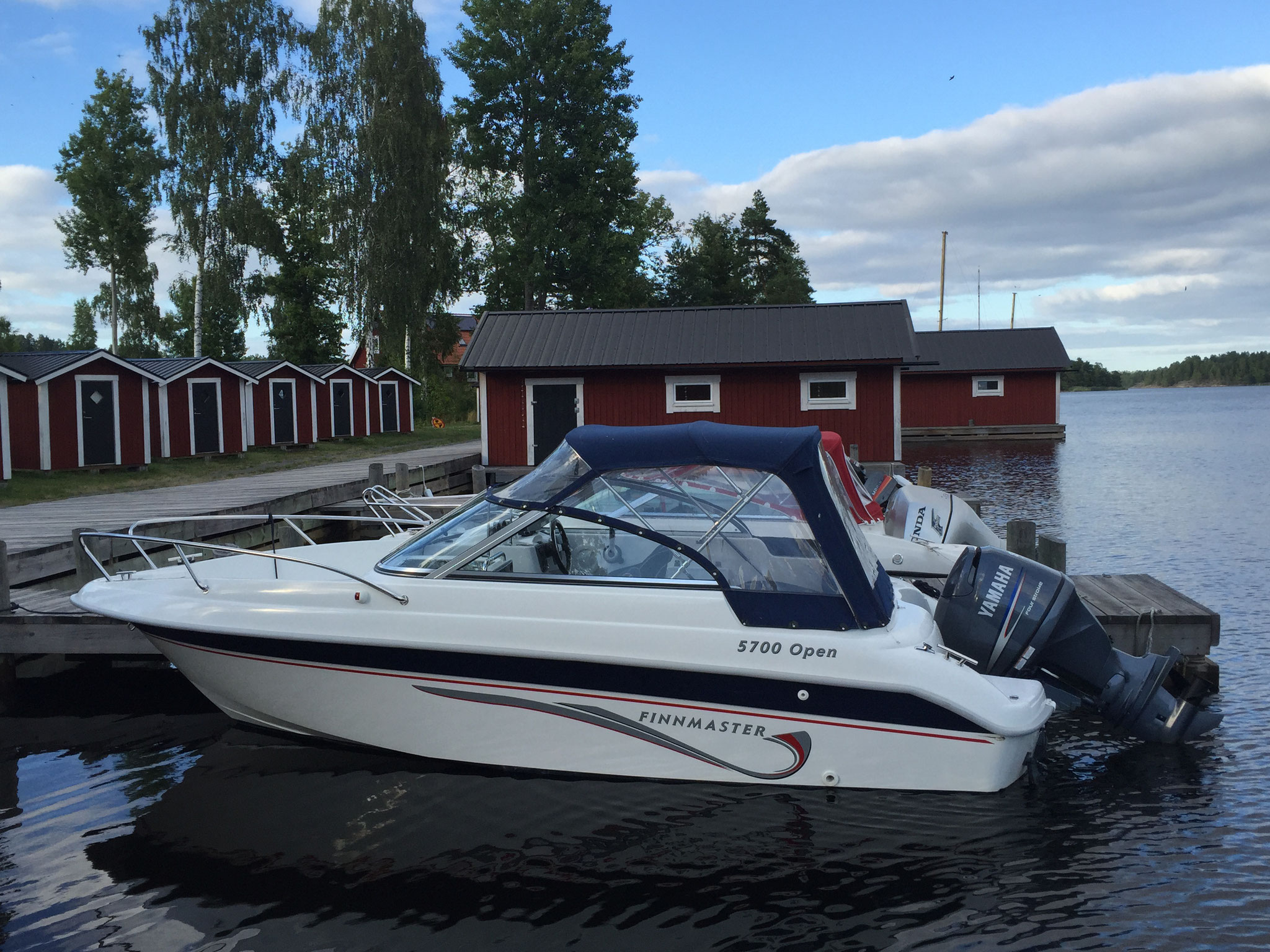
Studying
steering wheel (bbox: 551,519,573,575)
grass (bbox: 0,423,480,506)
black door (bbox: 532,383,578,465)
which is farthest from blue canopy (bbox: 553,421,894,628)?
black door (bbox: 532,383,578,465)

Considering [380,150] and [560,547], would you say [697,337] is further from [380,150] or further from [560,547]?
[380,150]

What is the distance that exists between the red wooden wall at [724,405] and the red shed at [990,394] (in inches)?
722

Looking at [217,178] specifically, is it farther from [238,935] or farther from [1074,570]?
[238,935]

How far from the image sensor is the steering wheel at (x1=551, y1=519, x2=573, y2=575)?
5.71 m

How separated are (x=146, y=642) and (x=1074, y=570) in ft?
35.8

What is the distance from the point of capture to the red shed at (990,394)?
37.8 m

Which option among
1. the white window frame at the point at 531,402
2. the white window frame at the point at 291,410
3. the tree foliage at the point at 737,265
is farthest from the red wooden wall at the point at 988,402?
the white window frame at the point at 291,410

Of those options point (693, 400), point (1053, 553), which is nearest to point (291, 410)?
point (693, 400)

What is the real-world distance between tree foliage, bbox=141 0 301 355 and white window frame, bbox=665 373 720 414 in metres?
18.1

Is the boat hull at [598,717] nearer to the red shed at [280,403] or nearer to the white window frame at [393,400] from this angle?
the red shed at [280,403]

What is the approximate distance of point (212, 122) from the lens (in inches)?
1230

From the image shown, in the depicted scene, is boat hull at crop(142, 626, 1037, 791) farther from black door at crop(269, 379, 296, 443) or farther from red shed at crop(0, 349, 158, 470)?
black door at crop(269, 379, 296, 443)

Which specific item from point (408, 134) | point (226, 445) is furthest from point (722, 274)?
point (226, 445)

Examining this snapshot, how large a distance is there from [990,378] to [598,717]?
35.9 meters
